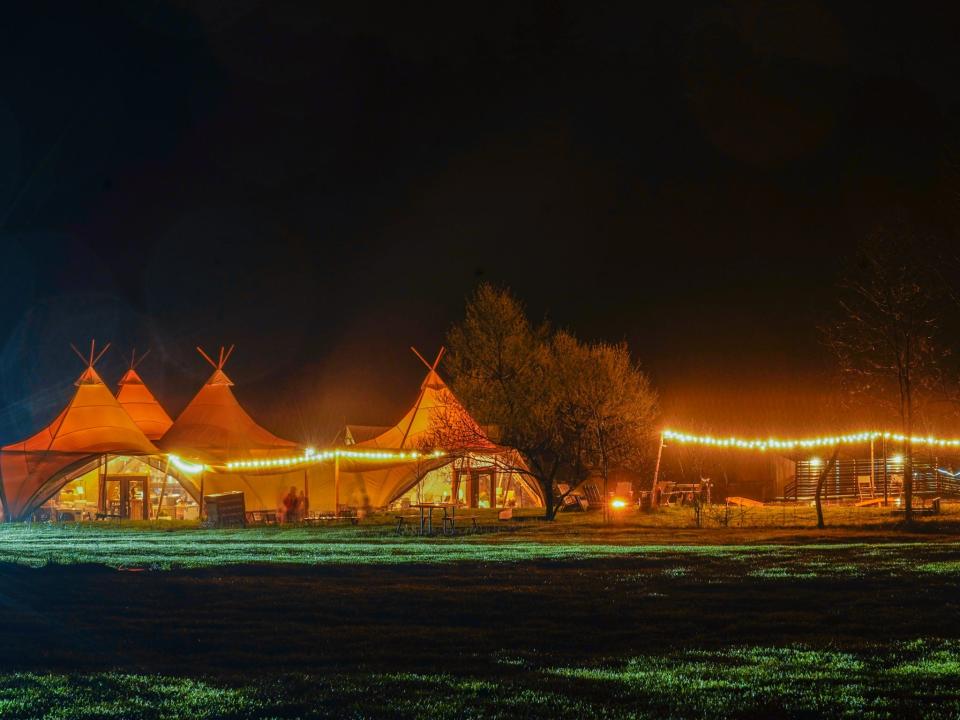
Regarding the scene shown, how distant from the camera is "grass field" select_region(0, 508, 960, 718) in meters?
7.84

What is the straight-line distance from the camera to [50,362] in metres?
82.9

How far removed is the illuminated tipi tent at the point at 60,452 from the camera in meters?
40.0

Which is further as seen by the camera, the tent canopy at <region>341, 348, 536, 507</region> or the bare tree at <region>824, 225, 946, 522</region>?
the tent canopy at <region>341, 348, 536, 507</region>

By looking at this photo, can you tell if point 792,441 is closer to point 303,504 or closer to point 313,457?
point 313,457

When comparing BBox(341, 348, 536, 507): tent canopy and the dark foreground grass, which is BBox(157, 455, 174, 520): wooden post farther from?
the dark foreground grass

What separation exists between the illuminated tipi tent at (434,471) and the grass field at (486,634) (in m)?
21.1

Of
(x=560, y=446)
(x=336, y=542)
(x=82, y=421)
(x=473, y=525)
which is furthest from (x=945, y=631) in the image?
(x=82, y=421)

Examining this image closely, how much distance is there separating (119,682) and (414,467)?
35192mm

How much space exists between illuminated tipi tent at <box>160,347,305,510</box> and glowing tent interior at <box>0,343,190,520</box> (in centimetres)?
162

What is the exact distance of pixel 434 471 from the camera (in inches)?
1809

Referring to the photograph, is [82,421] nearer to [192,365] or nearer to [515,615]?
[515,615]

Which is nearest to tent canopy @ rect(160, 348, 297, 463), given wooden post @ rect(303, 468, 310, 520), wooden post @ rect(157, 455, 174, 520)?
wooden post @ rect(157, 455, 174, 520)

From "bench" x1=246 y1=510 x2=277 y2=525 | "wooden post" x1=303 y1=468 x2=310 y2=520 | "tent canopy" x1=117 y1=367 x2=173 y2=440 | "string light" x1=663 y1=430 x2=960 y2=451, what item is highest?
"tent canopy" x1=117 y1=367 x2=173 y2=440

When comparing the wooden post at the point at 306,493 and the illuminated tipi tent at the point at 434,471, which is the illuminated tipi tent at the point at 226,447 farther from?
the illuminated tipi tent at the point at 434,471
